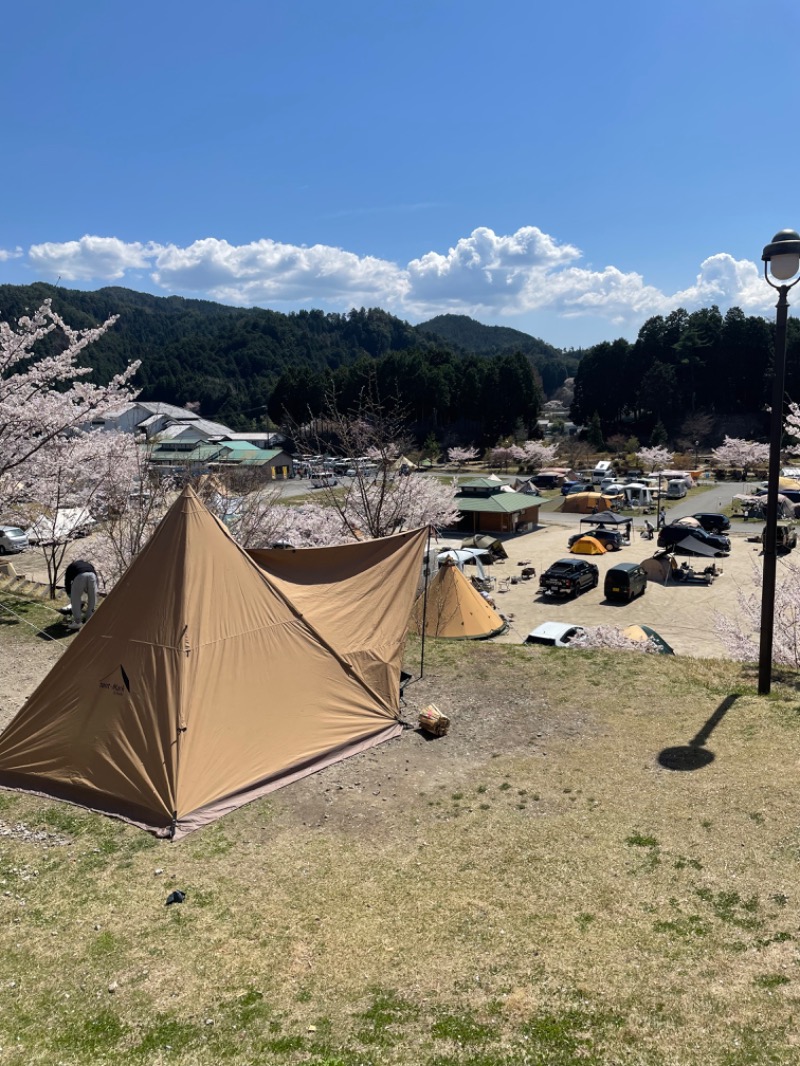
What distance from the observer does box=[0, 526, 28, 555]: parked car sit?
31830 mm

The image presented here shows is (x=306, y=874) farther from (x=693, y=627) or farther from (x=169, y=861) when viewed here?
(x=693, y=627)

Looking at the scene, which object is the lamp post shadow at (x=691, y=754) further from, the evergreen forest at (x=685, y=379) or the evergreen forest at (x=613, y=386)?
the evergreen forest at (x=685, y=379)

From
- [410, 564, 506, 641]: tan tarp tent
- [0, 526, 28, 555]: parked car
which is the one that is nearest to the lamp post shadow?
[410, 564, 506, 641]: tan tarp tent

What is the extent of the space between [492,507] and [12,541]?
73.7 feet

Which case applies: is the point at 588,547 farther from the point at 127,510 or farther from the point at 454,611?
the point at 127,510

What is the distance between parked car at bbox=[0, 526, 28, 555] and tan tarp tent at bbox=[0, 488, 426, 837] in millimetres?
28141

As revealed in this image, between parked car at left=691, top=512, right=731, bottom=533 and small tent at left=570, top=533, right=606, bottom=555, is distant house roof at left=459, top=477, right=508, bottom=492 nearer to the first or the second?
small tent at left=570, top=533, right=606, bottom=555

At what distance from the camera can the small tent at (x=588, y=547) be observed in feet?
99.6

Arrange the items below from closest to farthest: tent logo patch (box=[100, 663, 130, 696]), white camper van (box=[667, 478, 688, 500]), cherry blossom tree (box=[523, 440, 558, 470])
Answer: tent logo patch (box=[100, 663, 130, 696]), white camper van (box=[667, 478, 688, 500]), cherry blossom tree (box=[523, 440, 558, 470])

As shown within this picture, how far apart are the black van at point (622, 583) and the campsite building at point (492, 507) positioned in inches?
501

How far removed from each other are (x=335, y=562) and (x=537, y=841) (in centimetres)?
439

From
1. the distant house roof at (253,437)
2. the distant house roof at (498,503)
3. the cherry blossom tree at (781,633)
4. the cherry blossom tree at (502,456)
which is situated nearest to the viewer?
the cherry blossom tree at (781,633)

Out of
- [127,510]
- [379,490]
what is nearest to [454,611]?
[379,490]

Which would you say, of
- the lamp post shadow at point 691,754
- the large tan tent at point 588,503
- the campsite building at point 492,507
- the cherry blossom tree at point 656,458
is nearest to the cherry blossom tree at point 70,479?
the lamp post shadow at point 691,754
